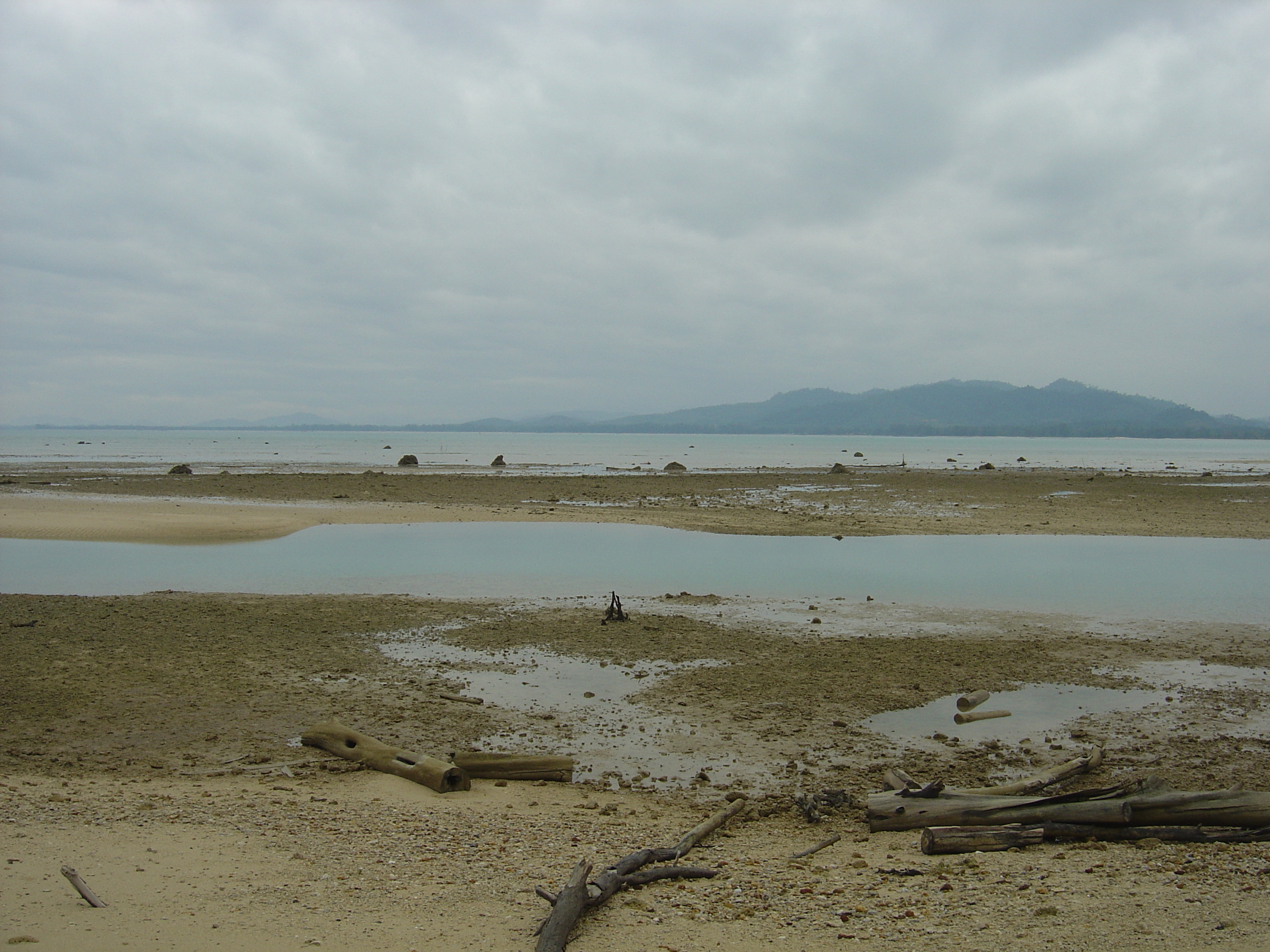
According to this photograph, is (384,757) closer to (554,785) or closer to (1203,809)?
(554,785)

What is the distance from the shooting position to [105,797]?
7699 mm

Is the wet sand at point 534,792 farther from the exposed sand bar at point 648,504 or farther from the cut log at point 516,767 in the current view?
the exposed sand bar at point 648,504

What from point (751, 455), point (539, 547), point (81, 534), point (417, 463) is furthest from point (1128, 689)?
point (751, 455)

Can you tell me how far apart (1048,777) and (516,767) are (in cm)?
501

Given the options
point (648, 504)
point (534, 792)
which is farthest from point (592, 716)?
point (648, 504)

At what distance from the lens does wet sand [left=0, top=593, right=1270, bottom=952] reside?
18.1 feet

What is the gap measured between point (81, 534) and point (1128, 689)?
1135 inches

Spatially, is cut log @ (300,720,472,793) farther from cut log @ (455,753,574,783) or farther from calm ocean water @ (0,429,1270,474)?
calm ocean water @ (0,429,1270,474)

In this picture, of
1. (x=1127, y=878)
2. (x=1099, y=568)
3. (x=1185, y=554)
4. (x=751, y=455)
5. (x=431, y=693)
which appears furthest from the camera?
(x=751, y=455)

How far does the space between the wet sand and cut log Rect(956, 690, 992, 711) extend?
0.46m

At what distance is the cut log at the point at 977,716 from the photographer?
406 inches

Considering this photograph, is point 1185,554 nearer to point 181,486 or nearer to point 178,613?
point 178,613

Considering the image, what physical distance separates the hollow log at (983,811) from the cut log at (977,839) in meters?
0.16

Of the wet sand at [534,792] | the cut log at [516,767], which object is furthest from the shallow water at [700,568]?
the cut log at [516,767]
